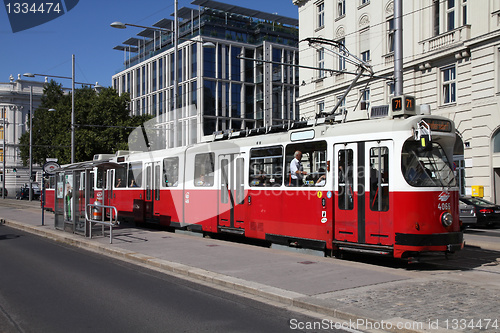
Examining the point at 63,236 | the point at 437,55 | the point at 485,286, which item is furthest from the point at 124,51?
the point at 485,286

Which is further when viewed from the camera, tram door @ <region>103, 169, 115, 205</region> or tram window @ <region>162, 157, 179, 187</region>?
tram door @ <region>103, 169, 115, 205</region>

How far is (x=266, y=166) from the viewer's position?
13.1 meters

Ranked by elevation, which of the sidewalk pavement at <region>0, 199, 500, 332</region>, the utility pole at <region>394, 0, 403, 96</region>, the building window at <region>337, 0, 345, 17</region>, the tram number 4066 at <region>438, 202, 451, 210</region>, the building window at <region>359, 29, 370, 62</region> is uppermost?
the building window at <region>337, 0, 345, 17</region>

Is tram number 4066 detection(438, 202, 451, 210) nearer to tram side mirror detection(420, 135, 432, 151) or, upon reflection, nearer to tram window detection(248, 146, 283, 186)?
tram side mirror detection(420, 135, 432, 151)

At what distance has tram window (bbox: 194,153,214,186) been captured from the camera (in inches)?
610

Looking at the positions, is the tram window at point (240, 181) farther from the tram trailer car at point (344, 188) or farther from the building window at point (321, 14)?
the building window at point (321, 14)

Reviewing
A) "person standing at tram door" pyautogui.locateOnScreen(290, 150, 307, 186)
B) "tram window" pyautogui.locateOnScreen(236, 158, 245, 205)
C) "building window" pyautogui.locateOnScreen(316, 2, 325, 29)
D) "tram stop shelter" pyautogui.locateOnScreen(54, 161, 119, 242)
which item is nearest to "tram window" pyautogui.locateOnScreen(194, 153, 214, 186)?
"tram window" pyautogui.locateOnScreen(236, 158, 245, 205)

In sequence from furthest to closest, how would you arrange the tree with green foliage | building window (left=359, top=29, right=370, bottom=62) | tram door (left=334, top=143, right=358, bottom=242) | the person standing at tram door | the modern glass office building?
the modern glass office building
the tree with green foliage
building window (left=359, top=29, right=370, bottom=62)
the person standing at tram door
tram door (left=334, top=143, right=358, bottom=242)

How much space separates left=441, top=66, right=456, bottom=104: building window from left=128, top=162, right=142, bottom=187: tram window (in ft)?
57.1

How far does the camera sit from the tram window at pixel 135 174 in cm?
2072

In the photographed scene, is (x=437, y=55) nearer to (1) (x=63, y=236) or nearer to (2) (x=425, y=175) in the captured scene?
(2) (x=425, y=175)

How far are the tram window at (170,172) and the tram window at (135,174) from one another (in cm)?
245

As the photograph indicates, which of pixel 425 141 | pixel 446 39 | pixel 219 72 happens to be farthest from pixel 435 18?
pixel 219 72

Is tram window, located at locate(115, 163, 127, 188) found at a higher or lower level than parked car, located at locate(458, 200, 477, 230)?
higher
